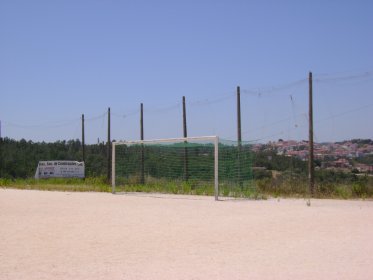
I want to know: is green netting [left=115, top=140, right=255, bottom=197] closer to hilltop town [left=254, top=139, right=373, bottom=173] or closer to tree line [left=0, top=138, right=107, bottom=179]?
hilltop town [left=254, top=139, right=373, bottom=173]

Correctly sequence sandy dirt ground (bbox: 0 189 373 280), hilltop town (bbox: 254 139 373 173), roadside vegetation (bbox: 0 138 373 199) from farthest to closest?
hilltop town (bbox: 254 139 373 173) → roadside vegetation (bbox: 0 138 373 199) → sandy dirt ground (bbox: 0 189 373 280)

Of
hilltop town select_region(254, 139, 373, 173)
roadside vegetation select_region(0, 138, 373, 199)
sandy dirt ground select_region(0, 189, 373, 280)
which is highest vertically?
hilltop town select_region(254, 139, 373, 173)

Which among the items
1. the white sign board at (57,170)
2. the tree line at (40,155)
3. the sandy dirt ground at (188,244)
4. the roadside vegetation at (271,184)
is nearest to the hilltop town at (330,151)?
the roadside vegetation at (271,184)

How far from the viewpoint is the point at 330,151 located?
1110 inches

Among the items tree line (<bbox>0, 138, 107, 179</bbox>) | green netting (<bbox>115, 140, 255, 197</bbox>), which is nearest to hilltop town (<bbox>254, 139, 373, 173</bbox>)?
green netting (<bbox>115, 140, 255, 197</bbox>)

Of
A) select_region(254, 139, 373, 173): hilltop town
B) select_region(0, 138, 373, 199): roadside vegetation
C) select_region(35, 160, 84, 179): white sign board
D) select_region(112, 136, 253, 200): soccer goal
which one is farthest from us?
select_region(35, 160, 84, 179): white sign board

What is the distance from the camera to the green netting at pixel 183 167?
71.8 feet

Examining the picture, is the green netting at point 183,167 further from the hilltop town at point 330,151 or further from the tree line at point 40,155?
the tree line at point 40,155

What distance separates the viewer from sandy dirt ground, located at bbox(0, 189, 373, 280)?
731 centimetres

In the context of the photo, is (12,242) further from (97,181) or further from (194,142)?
(97,181)

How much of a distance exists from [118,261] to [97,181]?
86.1 feet

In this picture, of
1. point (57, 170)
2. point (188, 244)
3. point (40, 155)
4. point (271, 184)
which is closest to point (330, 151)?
point (271, 184)

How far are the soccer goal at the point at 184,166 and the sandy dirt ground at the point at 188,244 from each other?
6442mm

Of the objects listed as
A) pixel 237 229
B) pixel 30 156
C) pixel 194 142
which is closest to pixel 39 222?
pixel 237 229
